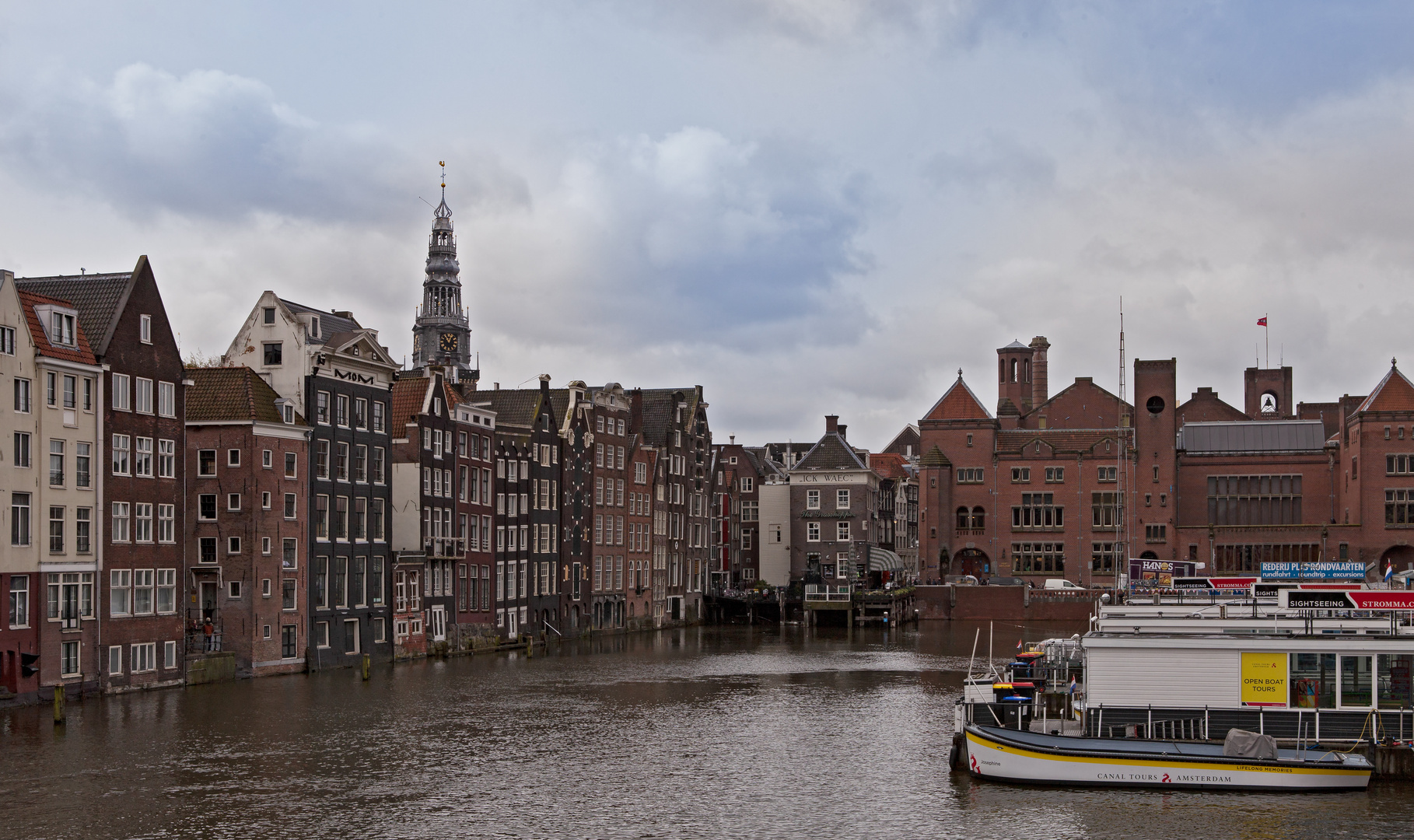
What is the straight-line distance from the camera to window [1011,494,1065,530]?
15900cm

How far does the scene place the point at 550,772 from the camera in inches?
2066

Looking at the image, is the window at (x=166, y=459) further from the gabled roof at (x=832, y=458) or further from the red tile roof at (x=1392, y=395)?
the red tile roof at (x=1392, y=395)

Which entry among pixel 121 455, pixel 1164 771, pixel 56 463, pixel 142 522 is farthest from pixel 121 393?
pixel 1164 771

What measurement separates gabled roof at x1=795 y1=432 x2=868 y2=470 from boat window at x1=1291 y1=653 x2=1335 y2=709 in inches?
4298

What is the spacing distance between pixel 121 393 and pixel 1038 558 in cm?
10802

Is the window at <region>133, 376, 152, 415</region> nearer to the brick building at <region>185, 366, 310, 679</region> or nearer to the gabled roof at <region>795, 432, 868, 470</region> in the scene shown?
the brick building at <region>185, 366, 310, 679</region>

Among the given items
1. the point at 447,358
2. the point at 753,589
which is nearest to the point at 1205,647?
the point at 753,589

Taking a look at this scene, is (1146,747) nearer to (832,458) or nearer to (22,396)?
(22,396)

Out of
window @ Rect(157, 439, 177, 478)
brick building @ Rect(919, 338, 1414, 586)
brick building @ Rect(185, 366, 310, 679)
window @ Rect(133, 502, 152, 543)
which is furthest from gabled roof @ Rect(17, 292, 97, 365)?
brick building @ Rect(919, 338, 1414, 586)

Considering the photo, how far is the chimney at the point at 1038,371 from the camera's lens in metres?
172

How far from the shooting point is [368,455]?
298 feet

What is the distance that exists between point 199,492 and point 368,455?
13093mm

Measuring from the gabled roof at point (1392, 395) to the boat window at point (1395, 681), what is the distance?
105m

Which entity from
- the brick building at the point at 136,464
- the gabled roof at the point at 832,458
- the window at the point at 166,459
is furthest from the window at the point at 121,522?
the gabled roof at the point at 832,458
